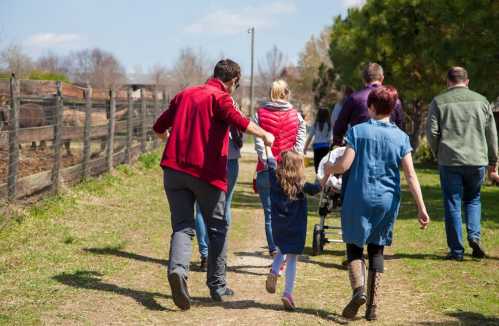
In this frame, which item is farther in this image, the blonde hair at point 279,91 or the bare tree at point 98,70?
the bare tree at point 98,70

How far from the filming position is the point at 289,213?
620 cm

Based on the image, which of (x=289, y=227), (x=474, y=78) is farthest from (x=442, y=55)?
(x=289, y=227)

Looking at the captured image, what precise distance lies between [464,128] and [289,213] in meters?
3.08

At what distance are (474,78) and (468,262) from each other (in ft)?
23.6

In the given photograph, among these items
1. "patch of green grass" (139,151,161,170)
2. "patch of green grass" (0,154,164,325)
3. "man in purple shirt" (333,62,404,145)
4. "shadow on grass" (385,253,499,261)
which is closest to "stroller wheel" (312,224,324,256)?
"shadow on grass" (385,253,499,261)

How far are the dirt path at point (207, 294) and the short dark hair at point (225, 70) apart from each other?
5.93 ft

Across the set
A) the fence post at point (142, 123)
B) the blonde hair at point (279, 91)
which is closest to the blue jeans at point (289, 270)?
the blonde hair at point (279, 91)

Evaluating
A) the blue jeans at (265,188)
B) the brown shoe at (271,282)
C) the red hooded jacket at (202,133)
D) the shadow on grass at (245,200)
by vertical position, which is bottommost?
the shadow on grass at (245,200)

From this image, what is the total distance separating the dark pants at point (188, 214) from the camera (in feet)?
20.0

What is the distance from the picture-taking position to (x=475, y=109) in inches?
332

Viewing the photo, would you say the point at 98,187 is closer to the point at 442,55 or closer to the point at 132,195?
the point at 132,195

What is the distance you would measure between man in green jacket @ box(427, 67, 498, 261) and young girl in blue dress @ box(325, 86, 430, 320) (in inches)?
106

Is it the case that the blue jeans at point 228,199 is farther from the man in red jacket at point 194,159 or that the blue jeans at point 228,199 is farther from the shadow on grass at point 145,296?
the man in red jacket at point 194,159

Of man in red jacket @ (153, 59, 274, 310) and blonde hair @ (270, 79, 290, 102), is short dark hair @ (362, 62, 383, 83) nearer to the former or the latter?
blonde hair @ (270, 79, 290, 102)
